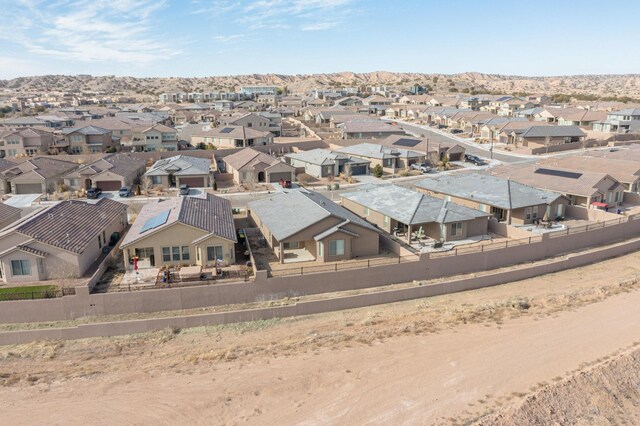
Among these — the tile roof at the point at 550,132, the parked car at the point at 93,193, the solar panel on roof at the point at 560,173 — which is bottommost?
the parked car at the point at 93,193

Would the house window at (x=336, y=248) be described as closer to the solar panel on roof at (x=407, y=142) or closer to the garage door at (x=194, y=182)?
the garage door at (x=194, y=182)

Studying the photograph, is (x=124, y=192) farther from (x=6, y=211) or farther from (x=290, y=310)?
(x=290, y=310)

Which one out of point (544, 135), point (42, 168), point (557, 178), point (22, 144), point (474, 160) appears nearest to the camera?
point (557, 178)

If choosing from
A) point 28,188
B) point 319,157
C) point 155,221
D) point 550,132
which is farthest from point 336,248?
point 550,132

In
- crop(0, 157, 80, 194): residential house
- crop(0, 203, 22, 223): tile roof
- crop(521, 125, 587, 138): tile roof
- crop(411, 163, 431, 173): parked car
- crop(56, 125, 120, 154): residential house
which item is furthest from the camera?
crop(521, 125, 587, 138): tile roof

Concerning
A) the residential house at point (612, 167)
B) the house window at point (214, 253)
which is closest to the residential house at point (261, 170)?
the house window at point (214, 253)

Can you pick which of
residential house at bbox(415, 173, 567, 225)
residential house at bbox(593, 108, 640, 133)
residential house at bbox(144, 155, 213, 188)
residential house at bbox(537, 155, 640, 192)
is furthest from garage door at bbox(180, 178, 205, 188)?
residential house at bbox(593, 108, 640, 133)

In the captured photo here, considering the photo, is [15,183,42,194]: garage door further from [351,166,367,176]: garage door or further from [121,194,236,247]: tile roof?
[351,166,367,176]: garage door
